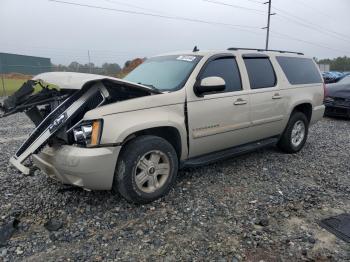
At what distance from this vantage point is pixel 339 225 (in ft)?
12.0

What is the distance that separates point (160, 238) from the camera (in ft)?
11.0

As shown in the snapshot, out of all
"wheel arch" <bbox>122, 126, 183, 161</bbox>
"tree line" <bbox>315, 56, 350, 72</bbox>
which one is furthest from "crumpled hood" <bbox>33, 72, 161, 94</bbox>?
"tree line" <bbox>315, 56, 350, 72</bbox>

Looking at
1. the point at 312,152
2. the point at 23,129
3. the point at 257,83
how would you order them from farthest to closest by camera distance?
1. the point at 23,129
2. the point at 312,152
3. the point at 257,83

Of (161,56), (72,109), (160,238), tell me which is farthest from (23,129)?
(160,238)

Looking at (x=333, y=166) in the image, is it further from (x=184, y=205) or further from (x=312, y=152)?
(x=184, y=205)

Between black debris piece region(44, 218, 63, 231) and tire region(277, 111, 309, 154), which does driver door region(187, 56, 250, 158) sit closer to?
tire region(277, 111, 309, 154)

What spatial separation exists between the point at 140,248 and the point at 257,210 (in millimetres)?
1465

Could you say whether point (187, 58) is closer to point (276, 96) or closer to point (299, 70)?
point (276, 96)

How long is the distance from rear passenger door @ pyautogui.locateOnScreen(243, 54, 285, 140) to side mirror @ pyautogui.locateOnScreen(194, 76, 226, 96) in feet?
3.22

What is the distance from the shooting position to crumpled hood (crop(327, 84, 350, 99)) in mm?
10422

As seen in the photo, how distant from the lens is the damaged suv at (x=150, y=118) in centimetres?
354

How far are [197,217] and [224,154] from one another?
4.30 feet

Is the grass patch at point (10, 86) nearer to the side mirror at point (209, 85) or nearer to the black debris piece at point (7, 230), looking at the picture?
the black debris piece at point (7, 230)

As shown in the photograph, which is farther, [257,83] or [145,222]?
[257,83]
